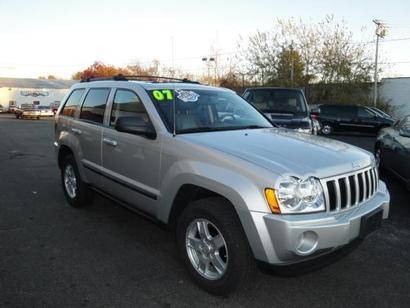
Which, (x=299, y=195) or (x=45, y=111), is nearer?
(x=299, y=195)

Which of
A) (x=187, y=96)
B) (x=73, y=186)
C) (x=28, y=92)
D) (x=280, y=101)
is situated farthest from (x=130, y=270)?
(x=28, y=92)

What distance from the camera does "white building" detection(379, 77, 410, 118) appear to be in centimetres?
3344

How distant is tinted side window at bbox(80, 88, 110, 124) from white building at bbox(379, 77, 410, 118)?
32229 mm

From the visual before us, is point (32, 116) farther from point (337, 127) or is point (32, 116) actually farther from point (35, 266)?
point (35, 266)

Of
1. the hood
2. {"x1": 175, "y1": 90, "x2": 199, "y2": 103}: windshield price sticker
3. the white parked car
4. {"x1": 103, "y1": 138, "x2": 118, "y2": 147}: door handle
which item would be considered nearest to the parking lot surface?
the hood

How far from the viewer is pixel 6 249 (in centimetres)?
444

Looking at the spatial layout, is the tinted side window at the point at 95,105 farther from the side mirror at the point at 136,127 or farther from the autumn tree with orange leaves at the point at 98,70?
the autumn tree with orange leaves at the point at 98,70

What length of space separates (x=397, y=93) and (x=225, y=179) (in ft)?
113

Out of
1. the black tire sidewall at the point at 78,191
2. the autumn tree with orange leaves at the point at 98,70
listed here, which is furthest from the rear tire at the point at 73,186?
the autumn tree with orange leaves at the point at 98,70

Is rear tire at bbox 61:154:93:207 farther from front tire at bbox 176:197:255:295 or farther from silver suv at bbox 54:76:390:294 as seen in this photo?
front tire at bbox 176:197:255:295

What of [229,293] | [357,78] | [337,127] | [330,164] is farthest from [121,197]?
[357,78]

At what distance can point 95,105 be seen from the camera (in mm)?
5457

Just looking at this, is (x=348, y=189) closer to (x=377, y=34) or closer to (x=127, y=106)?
(x=127, y=106)

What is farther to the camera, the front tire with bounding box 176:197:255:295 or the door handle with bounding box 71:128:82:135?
the door handle with bounding box 71:128:82:135
